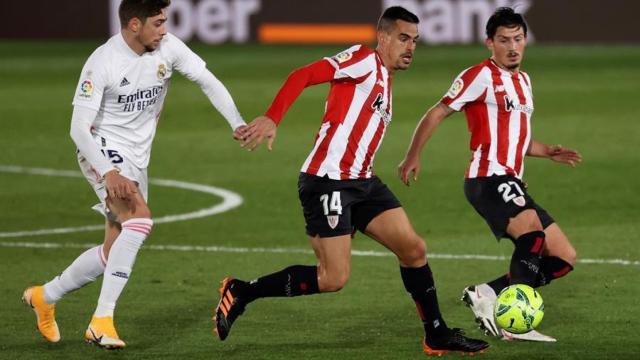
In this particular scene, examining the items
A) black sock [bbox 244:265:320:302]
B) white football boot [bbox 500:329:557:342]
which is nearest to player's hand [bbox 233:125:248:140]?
black sock [bbox 244:265:320:302]

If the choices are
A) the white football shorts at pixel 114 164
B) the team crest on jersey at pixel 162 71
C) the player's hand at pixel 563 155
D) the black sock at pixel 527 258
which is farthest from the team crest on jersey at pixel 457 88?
the white football shorts at pixel 114 164

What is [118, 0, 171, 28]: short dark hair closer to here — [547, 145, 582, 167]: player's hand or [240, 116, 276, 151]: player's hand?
[240, 116, 276, 151]: player's hand

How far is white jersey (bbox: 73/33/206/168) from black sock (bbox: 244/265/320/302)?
92cm

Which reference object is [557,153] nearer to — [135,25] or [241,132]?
[241,132]

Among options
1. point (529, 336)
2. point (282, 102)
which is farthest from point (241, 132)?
point (529, 336)

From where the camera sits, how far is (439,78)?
23391mm

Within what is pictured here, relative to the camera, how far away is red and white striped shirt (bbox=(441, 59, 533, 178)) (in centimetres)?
822

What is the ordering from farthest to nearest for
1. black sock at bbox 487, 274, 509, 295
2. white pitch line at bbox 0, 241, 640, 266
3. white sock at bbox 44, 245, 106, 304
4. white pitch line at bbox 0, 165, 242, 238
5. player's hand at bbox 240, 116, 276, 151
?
white pitch line at bbox 0, 165, 242, 238 < white pitch line at bbox 0, 241, 640, 266 < black sock at bbox 487, 274, 509, 295 < white sock at bbox 44, 245, 106, 304 < player's hand at bbox 240, 116, 276, 151

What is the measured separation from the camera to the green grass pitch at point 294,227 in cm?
800

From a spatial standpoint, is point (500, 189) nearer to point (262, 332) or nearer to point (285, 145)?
point (262, 332)

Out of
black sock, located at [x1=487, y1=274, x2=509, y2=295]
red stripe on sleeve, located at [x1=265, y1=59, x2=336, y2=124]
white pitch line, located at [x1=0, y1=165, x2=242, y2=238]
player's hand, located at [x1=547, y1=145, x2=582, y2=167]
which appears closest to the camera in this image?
red stripe on sleeve, located at [x1=265, y1=59, x2=336, y2=124]

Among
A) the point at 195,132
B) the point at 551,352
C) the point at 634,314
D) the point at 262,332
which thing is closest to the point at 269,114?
the point at 262,332

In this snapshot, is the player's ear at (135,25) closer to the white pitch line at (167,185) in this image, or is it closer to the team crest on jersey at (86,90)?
the team crest on jersey at (86,90)

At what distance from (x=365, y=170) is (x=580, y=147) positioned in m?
9.20
